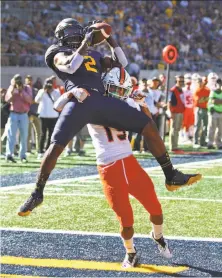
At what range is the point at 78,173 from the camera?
1209 cm

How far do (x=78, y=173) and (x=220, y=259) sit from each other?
607 cm

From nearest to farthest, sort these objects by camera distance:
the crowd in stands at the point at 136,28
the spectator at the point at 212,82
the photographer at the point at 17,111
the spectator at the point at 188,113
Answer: the photographer at the point at 17,111, the spectator at the point at 212,82, the spectator at the point at 188,113, the crowd in stands at the point at 136,28

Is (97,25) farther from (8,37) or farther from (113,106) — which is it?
(8,37)

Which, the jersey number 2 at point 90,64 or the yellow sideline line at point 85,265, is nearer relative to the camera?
the yellow sideline line at point 85,265

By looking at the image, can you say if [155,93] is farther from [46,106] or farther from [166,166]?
[166,166]

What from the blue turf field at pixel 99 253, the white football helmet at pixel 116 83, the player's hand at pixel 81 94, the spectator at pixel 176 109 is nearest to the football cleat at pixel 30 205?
the blue turf field at pixel 99 253

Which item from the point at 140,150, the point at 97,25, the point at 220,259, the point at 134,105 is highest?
the point at 97,25

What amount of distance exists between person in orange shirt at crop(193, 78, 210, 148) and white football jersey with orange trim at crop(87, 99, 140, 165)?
35.9ft

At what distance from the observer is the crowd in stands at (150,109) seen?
13.8 metres

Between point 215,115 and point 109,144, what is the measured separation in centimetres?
1095

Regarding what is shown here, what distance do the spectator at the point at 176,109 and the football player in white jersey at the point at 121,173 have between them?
9.88 m

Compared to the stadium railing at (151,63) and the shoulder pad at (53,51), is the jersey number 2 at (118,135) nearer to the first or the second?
the shoulder pad at (53,51)

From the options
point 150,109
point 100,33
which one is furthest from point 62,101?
point 150,109

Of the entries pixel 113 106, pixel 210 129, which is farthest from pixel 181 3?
pixel 113 106
